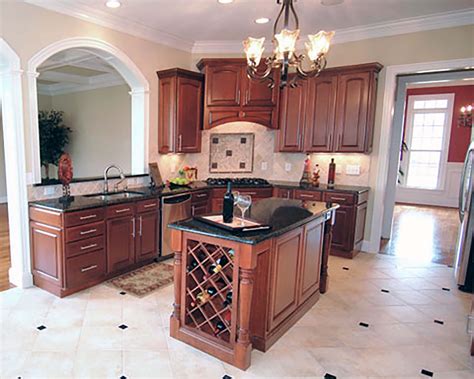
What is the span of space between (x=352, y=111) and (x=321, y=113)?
0.42 m

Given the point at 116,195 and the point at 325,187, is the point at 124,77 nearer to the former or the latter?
the point at 116,195

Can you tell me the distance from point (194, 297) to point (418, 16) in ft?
13.6

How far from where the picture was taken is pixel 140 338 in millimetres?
2623

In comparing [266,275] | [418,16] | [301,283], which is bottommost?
[301,283]

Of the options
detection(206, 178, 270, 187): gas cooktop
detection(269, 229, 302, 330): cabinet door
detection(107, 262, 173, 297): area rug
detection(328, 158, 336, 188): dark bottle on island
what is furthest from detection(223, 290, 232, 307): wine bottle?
detection(328, 158, 336, 188): dark bottle on island

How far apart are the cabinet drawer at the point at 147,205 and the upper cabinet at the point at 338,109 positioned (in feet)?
7.38

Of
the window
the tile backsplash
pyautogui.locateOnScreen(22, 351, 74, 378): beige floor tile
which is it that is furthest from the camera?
the window

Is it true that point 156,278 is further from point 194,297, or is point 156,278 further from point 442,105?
point 442,105

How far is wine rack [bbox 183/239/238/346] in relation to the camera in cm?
236

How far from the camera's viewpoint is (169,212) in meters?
4.31

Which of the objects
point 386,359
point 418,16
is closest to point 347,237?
point 386,359

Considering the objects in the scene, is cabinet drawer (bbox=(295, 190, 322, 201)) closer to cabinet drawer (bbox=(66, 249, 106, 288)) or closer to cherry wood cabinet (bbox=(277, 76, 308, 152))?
cherry wood cabinet (bbox=(277, 76, 308, 152))

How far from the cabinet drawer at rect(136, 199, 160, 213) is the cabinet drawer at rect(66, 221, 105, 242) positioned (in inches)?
20.3

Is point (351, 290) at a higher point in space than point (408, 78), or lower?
lower
